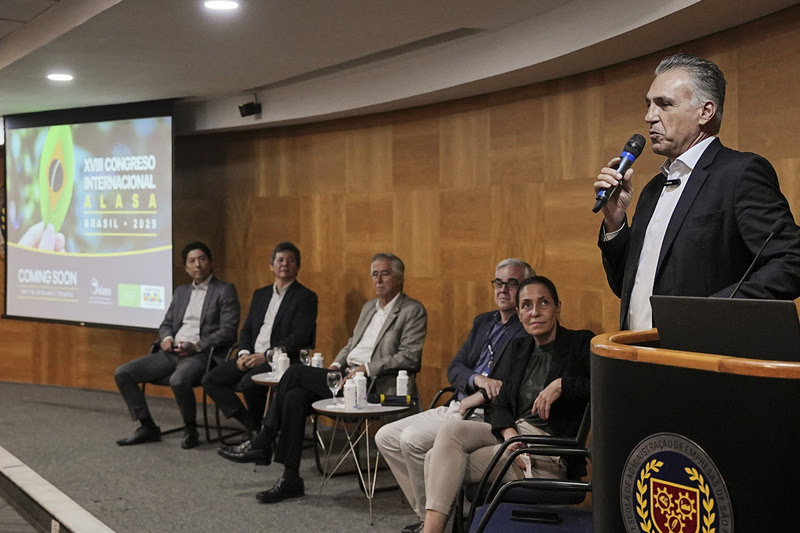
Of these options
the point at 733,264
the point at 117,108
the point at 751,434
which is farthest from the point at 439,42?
A: the point at 751,434

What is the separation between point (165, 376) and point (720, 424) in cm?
557

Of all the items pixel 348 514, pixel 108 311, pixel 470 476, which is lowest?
pixel 348 514

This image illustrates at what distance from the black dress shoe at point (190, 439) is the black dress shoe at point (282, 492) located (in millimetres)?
1480

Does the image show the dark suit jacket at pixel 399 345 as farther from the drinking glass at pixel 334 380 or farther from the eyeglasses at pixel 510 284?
the eyeglasses at pixel 510 284

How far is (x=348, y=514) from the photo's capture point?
14.8 feet

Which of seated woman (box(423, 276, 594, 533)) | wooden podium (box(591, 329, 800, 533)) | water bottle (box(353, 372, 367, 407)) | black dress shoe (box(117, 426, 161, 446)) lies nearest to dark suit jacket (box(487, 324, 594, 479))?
seated woman (box(423, 276, 594, 533))

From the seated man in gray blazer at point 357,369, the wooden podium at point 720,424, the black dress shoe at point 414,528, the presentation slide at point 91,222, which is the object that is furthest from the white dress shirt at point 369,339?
the wooden podium at point 720,424

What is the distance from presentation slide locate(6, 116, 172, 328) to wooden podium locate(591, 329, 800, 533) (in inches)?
238

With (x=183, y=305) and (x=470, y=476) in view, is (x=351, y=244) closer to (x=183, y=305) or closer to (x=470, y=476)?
(x=183, y=305)

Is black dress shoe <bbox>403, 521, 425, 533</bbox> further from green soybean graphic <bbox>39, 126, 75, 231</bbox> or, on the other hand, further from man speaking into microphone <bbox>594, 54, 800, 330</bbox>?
green soybean graphic <bbox>39, 126, 75, 231</bbox>

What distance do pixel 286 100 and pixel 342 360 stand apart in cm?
230

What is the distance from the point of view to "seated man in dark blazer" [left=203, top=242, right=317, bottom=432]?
19.2 feet

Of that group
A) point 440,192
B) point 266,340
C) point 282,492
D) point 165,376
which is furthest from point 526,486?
point 165,376

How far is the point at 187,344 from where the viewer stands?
20.6 ft
